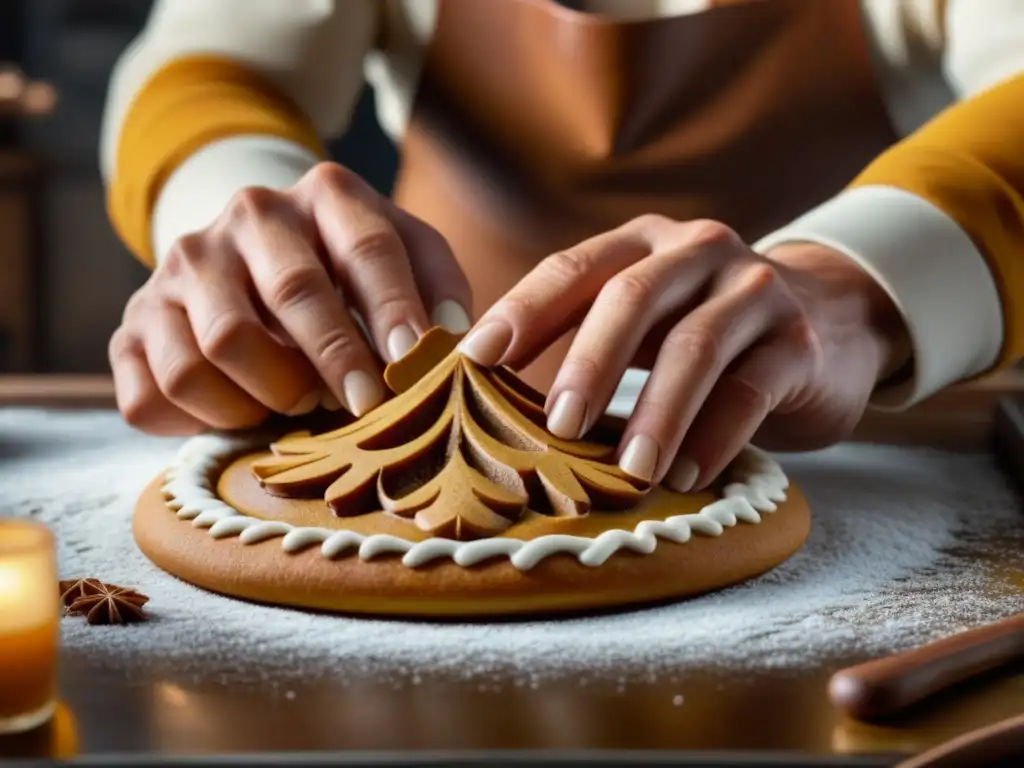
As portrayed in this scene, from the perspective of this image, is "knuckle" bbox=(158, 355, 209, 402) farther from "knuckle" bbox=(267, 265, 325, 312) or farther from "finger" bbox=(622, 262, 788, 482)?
"finger" bbox=(622, 262, 788, 482)

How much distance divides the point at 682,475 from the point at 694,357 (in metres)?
0.10

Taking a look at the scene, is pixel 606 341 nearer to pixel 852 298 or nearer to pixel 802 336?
pixel 802 336

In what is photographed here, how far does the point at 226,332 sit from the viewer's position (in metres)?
1.09

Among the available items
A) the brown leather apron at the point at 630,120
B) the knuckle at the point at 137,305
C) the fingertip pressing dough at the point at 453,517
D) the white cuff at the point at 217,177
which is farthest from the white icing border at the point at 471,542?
the brown leather apron at the point at 630,120

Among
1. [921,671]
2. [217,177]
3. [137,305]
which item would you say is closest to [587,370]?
[921,671]

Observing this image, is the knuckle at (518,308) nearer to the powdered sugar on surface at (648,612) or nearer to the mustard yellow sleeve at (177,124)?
the powdered sugar on surface at (648,612)

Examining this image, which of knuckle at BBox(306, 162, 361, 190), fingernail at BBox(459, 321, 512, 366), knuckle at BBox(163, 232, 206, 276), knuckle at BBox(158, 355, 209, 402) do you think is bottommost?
knuckle at BBox(158, 355, 209, 402)

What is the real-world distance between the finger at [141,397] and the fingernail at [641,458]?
451mm

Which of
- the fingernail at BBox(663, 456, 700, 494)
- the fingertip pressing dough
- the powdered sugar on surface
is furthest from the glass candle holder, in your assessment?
the fingernail at BBox(663, 456, 700, 494)

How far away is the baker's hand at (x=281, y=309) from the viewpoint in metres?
1.09

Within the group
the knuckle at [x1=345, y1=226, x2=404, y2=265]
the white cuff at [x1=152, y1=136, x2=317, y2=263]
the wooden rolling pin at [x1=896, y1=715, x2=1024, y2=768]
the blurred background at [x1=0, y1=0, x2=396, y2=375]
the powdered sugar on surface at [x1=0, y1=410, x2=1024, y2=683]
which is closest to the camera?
the wooden rolling pin at [x1=896, y1=715, x2=1024, y2=768]

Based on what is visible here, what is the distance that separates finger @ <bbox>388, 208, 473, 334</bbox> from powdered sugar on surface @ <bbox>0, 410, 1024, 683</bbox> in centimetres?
33

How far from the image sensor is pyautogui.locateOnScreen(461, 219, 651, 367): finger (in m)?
1.01

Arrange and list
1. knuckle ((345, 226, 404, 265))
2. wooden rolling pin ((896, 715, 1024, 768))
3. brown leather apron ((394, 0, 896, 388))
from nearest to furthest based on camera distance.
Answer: wooden rolling pin ((896, 715, 1024, 768))
knuckle ((345, 226, 404, 265))
brown leather apron ((394, 0, 896, 388))
